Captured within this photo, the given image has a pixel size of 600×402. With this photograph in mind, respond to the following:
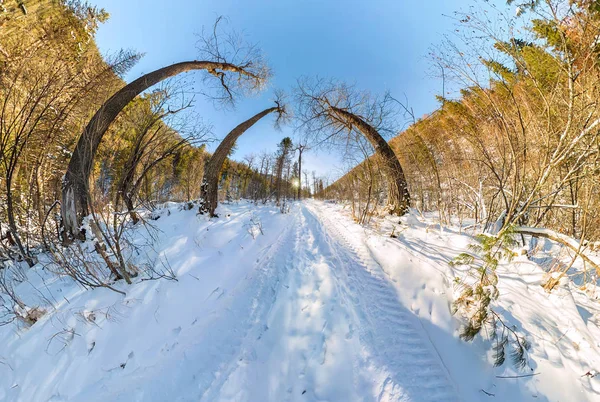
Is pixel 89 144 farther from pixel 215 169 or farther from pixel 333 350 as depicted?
pixel 333 350

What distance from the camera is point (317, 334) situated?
1.98 meters

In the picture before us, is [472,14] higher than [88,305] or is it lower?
higher

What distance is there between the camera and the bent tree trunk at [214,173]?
19.1ft

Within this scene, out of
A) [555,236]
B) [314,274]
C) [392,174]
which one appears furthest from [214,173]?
[555,236]

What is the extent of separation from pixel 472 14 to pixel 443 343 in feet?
12.7

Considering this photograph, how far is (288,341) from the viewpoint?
1.91 meters

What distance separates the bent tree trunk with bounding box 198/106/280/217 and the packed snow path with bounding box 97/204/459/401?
365cm

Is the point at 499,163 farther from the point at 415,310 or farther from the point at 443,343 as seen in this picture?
the point at 443,343

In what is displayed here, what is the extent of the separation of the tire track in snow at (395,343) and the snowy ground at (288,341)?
11 millimetres

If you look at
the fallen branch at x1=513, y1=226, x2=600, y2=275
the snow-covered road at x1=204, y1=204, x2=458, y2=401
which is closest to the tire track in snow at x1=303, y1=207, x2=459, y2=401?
the snow-covered road at x1=204, y1=204, x2=458, y2=401

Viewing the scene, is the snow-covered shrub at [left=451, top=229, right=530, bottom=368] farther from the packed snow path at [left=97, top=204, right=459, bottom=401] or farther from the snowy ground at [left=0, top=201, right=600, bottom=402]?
the packed snow path at [left=97, top=204, right=459, bottom=401]

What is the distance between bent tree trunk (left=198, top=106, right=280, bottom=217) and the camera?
5.81 metres

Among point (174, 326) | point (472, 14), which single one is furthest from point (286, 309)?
point (472, 14)

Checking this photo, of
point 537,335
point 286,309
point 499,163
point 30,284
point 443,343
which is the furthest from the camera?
point 499,163
